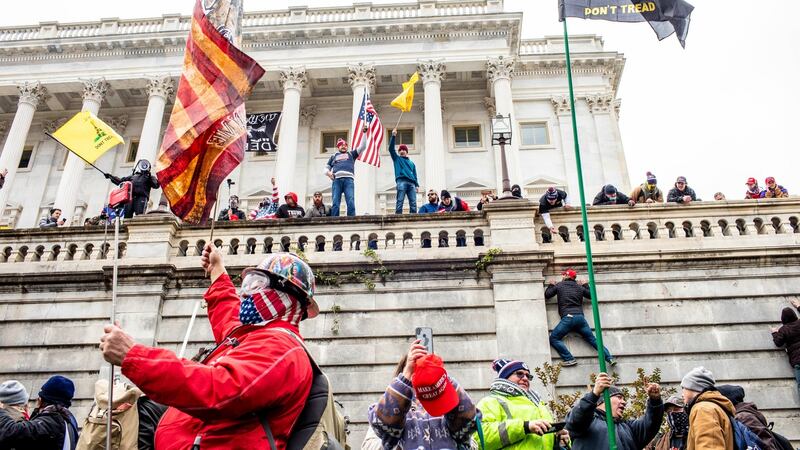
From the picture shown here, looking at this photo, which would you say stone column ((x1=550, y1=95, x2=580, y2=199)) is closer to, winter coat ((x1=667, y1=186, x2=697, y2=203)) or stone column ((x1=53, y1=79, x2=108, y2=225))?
winter coat ((x1=667, y1=186, x2=697, y2=203))

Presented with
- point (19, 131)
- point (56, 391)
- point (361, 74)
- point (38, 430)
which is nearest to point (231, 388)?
point (38, 430)

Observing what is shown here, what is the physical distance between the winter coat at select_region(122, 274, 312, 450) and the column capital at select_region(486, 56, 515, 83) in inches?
1178

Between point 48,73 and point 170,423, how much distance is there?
35.5 metres

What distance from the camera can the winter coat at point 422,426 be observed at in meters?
4.33

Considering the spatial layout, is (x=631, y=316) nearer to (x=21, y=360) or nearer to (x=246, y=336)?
(x=246, y=336)

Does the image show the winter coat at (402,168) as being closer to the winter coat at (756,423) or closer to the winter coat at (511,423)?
the winter coat at (756,423)

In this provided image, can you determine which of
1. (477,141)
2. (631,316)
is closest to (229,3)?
(631,316)

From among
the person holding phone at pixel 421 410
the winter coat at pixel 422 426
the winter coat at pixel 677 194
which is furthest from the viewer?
the winter coat at pixel 677 194

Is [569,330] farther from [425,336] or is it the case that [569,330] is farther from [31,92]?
[31,92]

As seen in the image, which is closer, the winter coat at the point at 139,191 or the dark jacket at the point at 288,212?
the dark jacket at the point at 288,212

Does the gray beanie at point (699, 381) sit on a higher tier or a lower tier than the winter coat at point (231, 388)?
higher

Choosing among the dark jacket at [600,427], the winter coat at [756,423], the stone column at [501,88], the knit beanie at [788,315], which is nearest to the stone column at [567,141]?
the stone column at [501,88]

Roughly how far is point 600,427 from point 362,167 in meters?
23.7

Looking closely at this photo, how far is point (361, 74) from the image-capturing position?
106ft
